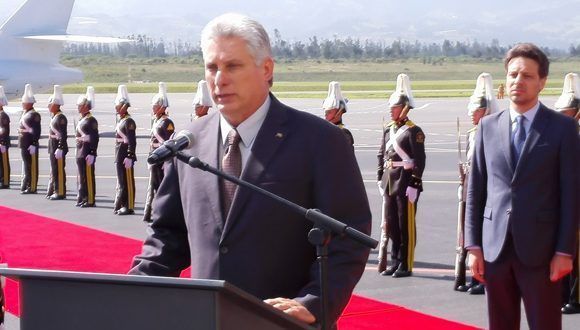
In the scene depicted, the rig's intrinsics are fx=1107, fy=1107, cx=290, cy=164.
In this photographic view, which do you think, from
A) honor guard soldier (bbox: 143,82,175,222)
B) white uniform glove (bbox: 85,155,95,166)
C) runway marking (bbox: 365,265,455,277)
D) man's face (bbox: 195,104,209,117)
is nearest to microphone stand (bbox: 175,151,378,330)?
runway marking (bbox: 365,265,455,277)

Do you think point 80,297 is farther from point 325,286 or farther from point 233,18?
point 233,18

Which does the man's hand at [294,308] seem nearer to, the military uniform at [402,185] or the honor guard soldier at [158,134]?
the military uniform at [402,185]

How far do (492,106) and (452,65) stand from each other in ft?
334

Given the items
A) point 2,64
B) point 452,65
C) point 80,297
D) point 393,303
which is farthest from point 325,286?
point 452,65

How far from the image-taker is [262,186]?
11.1ft

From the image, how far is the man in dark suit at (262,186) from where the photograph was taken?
10.8ft

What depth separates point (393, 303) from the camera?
8820 mm

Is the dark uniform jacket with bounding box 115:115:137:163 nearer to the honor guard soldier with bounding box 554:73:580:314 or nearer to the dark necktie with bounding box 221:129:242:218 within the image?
the honor guard soldier with bounding box 554:73:580:314

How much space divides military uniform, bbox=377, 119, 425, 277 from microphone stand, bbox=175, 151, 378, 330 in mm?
6996

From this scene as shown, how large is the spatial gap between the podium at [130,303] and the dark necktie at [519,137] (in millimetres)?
2872

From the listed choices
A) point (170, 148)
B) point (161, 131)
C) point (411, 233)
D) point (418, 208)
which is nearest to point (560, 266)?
point (170, 148)

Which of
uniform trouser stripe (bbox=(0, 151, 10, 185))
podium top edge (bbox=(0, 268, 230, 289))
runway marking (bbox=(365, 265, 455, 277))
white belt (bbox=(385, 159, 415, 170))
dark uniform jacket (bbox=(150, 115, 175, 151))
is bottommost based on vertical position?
uniform trouser stripe (bbox=(0, 151, 10, 185))

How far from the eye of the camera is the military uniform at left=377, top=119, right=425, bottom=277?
10.1 m

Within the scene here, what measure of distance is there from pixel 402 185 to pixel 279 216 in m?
6.91
